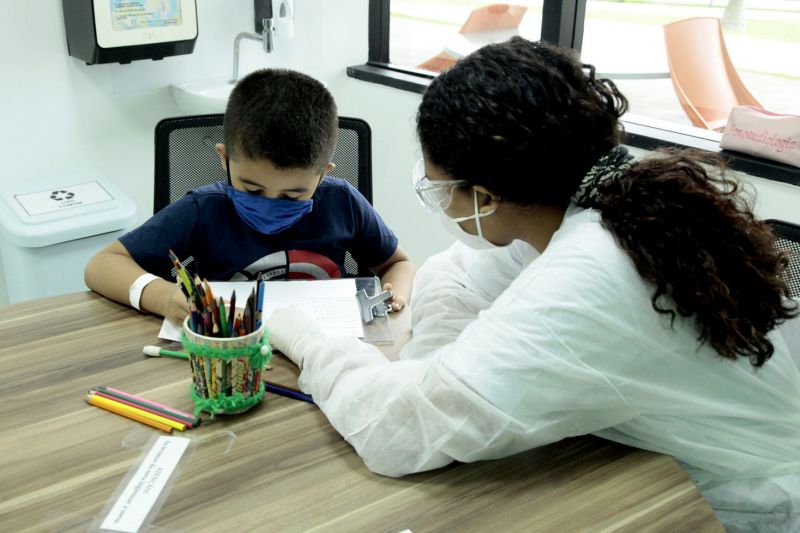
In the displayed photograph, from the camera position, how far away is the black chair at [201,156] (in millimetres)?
1648

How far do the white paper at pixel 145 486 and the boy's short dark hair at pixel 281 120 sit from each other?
0.60 metres

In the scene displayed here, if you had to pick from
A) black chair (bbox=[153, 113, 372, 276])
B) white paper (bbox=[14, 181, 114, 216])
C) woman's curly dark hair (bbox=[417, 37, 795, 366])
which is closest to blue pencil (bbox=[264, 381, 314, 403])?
woman's curly dark hair (bbox=[417, 37, 795, 366])

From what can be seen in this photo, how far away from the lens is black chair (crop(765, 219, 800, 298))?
1229 mm

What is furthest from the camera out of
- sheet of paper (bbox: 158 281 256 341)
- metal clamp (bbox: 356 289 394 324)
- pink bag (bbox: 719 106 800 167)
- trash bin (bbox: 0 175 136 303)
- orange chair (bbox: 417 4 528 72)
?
orange chair (bbox: 417 4 528 72)

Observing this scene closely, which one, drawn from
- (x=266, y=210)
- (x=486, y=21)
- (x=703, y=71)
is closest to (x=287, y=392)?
(x=266, y=210)

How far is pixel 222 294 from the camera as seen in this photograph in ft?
4.25

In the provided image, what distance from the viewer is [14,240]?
6.84 feet

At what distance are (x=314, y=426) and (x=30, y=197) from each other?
1.63 metres

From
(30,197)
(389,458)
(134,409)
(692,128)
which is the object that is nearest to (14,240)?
(30,197)

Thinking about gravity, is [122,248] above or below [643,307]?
below

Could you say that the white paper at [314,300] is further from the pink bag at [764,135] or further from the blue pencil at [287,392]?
the pink bag at [764,135]

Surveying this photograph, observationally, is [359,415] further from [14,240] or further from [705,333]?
[14,240]

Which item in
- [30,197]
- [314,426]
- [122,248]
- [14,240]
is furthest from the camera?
[30,197]

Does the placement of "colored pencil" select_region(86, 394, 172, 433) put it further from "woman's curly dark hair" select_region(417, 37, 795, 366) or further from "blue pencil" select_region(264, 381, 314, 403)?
"woman's curly dark hair" select_region(417, 37, 795, 366)
